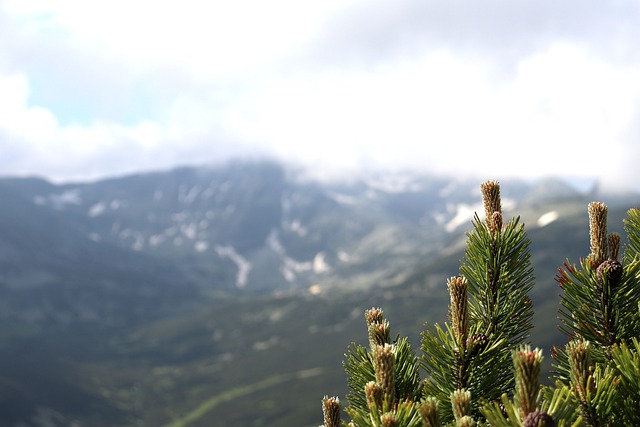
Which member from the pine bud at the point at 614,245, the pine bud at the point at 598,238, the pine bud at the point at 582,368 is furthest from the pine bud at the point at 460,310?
the pine bud at the point at 614,245

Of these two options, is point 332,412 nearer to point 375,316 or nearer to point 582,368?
point 375,316

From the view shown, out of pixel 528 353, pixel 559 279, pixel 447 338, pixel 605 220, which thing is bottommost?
pixel 528 353

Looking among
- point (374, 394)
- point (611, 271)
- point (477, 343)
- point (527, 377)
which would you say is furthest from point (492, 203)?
point (374, 394)

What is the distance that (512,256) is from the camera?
4.16 metres

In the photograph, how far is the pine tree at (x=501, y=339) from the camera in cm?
343

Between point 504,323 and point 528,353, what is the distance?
1352 mm

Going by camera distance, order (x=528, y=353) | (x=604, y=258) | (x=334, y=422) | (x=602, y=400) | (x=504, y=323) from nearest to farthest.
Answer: (x=528, y=353) < (x=602, y=400) < (x=334, y=422) < (x=604, y=258) < (x=504, y=323)

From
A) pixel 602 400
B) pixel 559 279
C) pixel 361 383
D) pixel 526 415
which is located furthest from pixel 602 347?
pixel 361 383

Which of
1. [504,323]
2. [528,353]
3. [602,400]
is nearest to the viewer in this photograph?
[528,353]

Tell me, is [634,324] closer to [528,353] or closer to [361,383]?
[528,353]

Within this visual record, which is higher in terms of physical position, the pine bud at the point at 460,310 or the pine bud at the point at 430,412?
the pine bud at the point at 460,310

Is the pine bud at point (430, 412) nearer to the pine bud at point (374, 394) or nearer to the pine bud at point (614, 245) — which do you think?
the pine bud at point (374, 394)

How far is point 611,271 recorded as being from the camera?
3.86 m

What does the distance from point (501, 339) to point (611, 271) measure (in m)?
0.89
